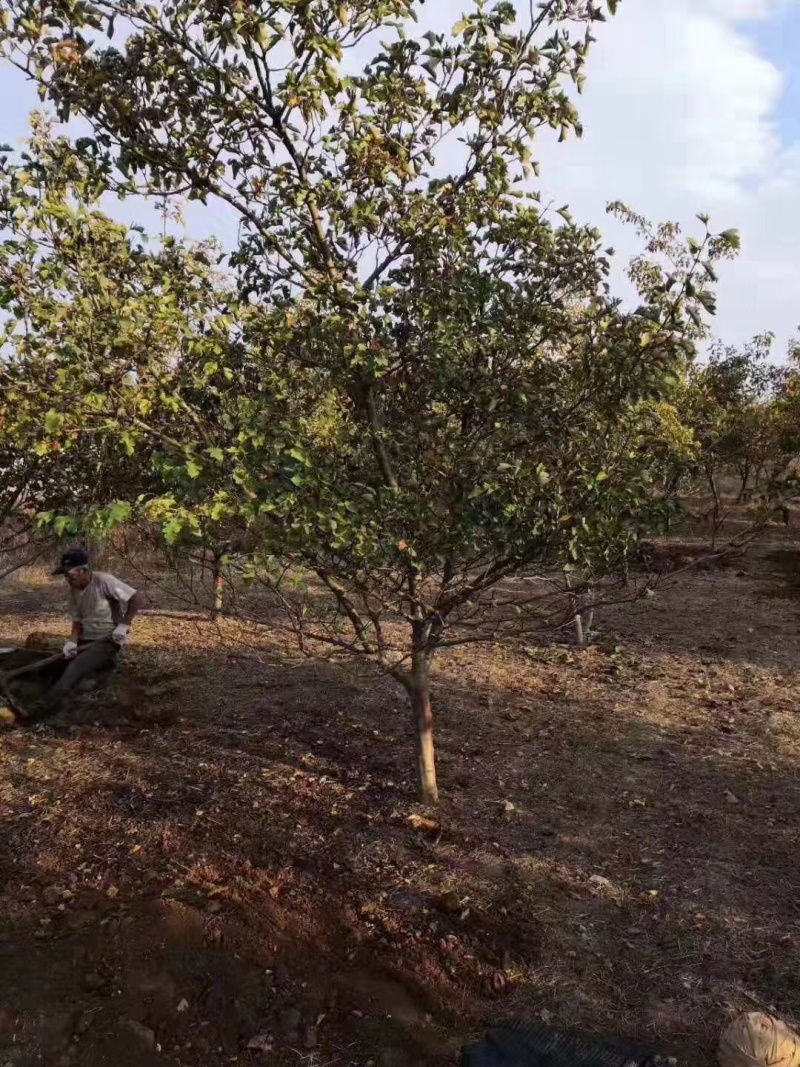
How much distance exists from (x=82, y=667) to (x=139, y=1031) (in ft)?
15.9

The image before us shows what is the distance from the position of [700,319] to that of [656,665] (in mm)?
→ 6205

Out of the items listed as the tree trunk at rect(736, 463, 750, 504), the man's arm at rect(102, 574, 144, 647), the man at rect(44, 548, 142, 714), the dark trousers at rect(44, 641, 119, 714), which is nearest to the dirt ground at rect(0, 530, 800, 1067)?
the dark trousers at rect(44, 641, 119, 714)

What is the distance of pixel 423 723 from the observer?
511cm

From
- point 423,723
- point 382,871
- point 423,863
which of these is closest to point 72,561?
point 423,723

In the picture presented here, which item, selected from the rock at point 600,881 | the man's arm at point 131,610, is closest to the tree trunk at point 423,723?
the rock at point 600,881

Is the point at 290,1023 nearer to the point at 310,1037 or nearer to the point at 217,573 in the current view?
the point at 310,1037

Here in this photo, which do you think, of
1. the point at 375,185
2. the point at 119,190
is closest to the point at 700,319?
the point at 375,185

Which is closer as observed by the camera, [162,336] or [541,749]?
[162,336]

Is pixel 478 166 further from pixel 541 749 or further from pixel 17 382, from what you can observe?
pixel 541 749

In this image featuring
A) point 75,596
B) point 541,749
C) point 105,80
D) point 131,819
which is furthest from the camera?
point 75,596

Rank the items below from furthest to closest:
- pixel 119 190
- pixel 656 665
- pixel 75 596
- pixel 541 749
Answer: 1. pixel 656 665
2. pixel 75 596
3. pixel 541 749
4. pixel 119 190

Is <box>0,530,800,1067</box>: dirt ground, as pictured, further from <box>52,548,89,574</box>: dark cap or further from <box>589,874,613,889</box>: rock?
<box>52,548,89,574</box>: dark cap

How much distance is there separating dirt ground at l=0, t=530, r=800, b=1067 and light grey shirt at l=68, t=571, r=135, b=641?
79cm

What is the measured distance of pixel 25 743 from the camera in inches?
254
